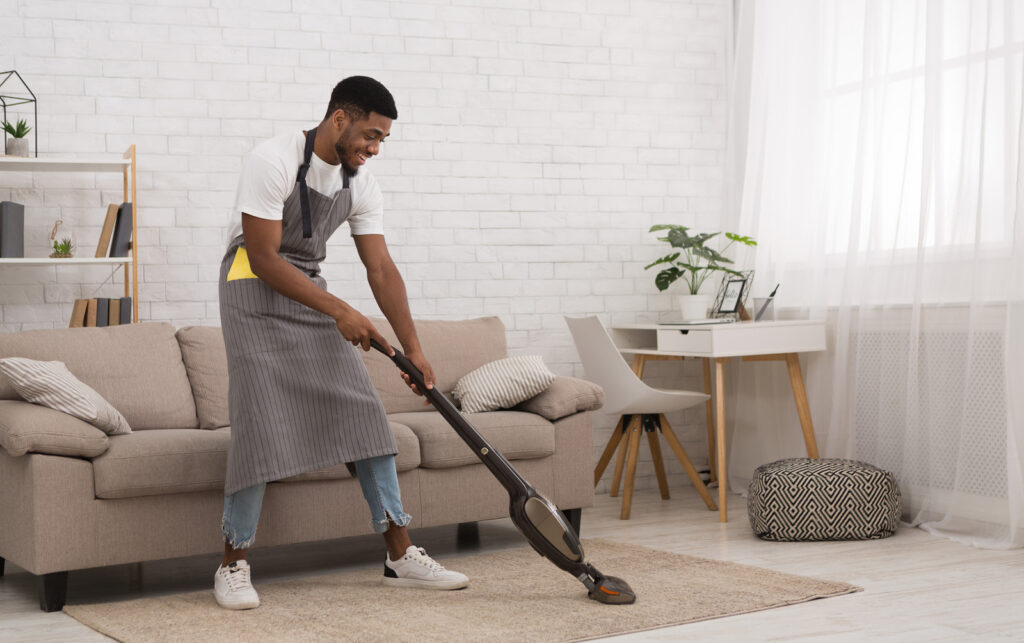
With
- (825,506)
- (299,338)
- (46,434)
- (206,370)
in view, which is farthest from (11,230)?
(825,506)

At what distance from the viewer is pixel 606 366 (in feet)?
14.0

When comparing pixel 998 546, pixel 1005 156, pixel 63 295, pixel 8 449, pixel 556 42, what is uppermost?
pixel 556 42

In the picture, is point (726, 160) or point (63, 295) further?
point (726, 160)

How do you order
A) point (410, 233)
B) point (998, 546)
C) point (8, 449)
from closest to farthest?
1. point (8, 449)
2. point (998, 546)
3. point (410, 233)

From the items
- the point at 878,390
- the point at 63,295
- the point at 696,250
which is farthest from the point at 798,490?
the point at 63,295

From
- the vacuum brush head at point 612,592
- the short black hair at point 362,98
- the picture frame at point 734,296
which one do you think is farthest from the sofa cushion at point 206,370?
the picture frame at point 734,296

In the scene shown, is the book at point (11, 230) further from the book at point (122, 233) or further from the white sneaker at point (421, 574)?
the white sneaker at point (421, 574)

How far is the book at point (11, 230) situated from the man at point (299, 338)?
1210mm

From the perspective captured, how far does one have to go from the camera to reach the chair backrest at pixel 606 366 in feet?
13.8

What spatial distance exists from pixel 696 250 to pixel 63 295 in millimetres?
2392

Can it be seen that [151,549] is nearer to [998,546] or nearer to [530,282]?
[530,282]

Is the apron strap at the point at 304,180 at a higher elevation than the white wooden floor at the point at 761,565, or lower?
higher

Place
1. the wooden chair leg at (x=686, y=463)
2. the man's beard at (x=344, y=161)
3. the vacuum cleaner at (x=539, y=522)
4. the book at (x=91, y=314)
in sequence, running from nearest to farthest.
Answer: the vacuum cleaner at (x=539, y=522) → the man's beard at (x=344, y=161) → the book at (x=91, y=314) → the wooden chair leg at (x=686, y=463)

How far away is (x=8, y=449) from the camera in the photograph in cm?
A: 291
